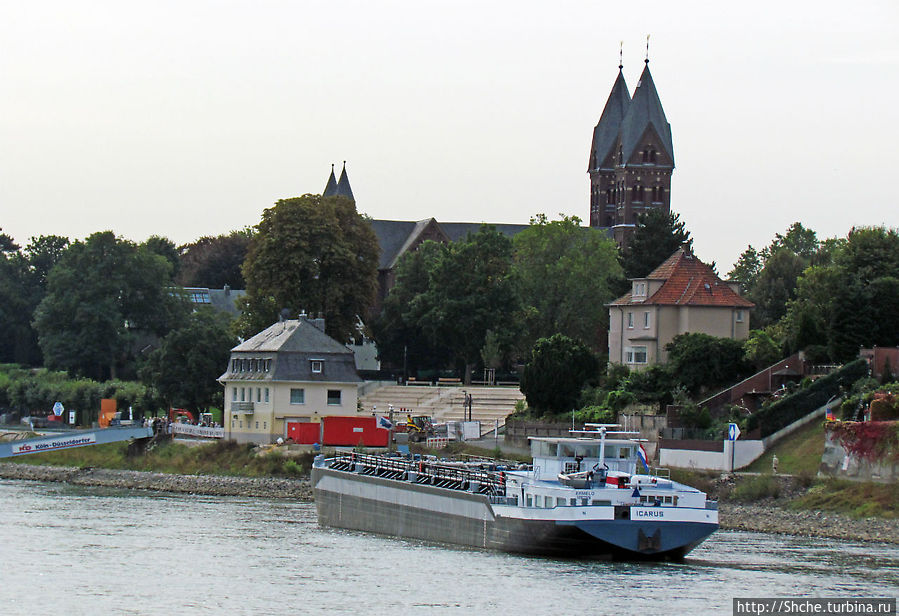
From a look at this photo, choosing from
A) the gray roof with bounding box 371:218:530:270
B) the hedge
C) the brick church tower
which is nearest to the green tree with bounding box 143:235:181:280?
the gray roof with bounding box 371:218:530:270

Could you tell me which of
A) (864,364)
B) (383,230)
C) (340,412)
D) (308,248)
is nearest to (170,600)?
(864,364)

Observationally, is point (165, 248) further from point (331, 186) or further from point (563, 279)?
A: point (563, 279)

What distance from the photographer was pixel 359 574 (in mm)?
46625

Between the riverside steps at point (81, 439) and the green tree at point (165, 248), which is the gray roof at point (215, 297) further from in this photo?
the riverside steps at point (81, 439)

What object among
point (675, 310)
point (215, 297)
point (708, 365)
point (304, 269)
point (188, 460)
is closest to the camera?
point (708, 365)

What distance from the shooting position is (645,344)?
91.3 metres

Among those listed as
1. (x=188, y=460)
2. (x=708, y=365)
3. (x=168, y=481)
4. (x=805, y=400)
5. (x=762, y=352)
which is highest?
(x=762, y=352)

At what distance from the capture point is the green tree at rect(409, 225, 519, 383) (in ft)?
368

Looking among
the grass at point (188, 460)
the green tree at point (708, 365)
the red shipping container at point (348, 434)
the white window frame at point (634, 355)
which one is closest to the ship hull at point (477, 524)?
the grass at point (188, 460)

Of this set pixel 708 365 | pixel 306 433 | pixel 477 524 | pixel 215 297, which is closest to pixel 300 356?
pixel 306 433

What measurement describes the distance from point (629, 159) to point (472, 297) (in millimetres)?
63745

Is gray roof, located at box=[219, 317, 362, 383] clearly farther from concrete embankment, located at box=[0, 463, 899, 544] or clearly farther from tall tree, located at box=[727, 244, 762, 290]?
tall tree, located at box=[727, 244, 762, 290]

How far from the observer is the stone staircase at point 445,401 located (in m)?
98.9

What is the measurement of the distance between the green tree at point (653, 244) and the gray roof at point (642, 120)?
59553 millimetres
